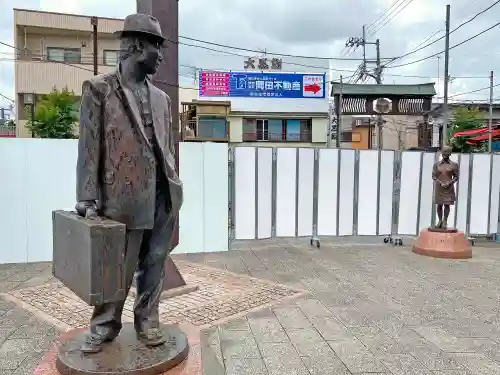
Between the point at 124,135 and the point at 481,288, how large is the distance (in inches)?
206

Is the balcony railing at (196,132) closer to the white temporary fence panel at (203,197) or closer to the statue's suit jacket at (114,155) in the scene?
the white temporary fence panel at (203,197)

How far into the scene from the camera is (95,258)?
221 cm

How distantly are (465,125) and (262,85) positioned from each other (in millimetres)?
11572

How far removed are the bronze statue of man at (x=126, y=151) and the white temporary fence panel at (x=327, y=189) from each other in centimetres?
588

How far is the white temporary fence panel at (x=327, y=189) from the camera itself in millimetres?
8242

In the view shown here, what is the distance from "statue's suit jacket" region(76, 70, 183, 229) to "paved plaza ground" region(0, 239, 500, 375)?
147 cm

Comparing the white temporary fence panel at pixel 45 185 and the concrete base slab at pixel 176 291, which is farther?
the white temporary fence panel at pixel 45 185

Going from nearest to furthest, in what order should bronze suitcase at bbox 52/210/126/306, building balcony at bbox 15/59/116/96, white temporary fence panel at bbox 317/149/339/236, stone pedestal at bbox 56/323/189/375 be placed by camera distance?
bronze suitcase at bbox 52/210/126/306
stone pedestal at bbox 56/323/189/375
white temporary fence panel at bbox 317/149/339/236
building balcony at bbox 15/59/116/96

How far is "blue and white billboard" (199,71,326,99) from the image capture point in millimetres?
26141

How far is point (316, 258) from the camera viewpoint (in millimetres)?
7414

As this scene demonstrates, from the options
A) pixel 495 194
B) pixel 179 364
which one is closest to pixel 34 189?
pixel 179 364

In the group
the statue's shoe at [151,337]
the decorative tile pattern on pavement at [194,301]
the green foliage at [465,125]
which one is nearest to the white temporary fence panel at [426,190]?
the decorative tile pattern on pavement at [194,301]

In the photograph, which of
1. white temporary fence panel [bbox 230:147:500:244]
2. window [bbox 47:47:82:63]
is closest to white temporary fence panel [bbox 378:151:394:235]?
white temporary fence panel [bbox 230:147:500:244]

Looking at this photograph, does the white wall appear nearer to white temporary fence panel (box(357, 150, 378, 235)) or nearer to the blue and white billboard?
white temporary fence panel (box(357, 150, 378, 235))
